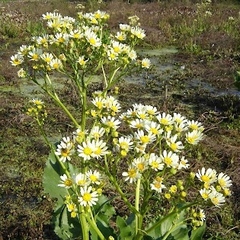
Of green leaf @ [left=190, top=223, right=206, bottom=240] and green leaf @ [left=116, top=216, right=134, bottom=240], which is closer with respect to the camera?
green leaf @ [left=116, top=216, right=134, bottom=240]

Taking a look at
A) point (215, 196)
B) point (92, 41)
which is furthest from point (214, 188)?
point (92, 41)

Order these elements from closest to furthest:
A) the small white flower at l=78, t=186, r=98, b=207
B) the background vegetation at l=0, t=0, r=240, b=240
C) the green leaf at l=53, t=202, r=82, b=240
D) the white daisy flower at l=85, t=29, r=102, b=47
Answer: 1. the small white flower at l=78, t=186, r=98, b=207
2. the white daisy flower at l=85, t=29, r=102, b=47
3. the green leaf at l=53, t=202, r=82, b=240
4. the background vegetation at l=0, t=0, r=240, b=240

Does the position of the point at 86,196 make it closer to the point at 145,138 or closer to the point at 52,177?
the point at 145,138

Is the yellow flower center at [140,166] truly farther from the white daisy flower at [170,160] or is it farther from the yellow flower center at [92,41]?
the yellow flower center at [92,41]

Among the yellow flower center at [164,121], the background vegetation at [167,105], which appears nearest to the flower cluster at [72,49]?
the yellow flower center at [164,121]

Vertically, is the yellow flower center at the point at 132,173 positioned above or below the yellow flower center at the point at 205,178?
above

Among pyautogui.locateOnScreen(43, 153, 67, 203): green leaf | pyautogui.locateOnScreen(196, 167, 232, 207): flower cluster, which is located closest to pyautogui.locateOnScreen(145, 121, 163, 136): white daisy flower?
pyautogui.locateOnScreen(196, 167, 232, 207): flower cluster

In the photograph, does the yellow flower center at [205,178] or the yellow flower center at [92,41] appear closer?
the yellow flower center at [205,178]

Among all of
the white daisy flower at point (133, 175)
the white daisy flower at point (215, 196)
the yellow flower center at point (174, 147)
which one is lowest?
the white daisy flower at point (215, 196)

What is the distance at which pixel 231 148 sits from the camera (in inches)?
157

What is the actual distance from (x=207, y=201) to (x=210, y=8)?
11580mm

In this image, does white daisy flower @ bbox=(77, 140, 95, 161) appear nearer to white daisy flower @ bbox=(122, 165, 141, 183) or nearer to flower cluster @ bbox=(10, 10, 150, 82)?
white daisy flower @ bbox=(122, 165, 141, 183)

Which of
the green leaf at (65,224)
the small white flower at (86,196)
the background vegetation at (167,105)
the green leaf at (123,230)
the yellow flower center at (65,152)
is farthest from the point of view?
the background vegetation at (167,105)

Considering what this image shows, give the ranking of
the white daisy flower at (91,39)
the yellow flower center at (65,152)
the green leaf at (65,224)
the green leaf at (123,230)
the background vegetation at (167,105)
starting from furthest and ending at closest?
the background vegetation at (167,105) → the green leaf at (65,224) → the white daisy flower at (91,39) → the green leaf at (123,230) → the yellow flower center at (65,152)
